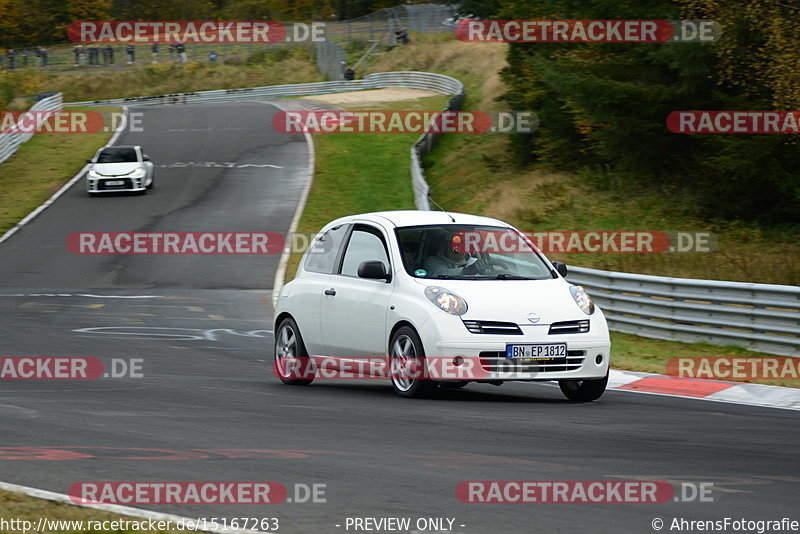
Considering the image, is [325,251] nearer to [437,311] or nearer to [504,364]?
[437,311]

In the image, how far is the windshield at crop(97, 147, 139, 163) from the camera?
3853 cm

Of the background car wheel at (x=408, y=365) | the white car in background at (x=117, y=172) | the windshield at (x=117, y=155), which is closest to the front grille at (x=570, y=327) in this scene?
the background car wheel at (x=408, y=365)

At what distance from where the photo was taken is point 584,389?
10.6m

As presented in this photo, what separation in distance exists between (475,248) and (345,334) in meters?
1.49

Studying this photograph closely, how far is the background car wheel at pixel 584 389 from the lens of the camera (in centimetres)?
1052

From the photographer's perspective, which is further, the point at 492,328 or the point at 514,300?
the point at 514,300

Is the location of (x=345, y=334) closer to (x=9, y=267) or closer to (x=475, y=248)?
(x=475, y=248)

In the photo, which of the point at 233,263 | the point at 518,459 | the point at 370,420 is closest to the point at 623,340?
the point at 370,420

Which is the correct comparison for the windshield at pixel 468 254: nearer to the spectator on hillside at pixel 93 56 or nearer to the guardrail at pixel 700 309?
the guardrail at pixel 700 309

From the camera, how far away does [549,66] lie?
Result: 33625mm

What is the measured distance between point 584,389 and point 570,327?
691 millimetres

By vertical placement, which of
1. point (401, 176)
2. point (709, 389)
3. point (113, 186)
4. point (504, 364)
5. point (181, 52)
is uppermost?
point (181, 52)

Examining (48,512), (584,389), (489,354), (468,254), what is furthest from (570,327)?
(48,512)

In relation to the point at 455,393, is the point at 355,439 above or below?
above
